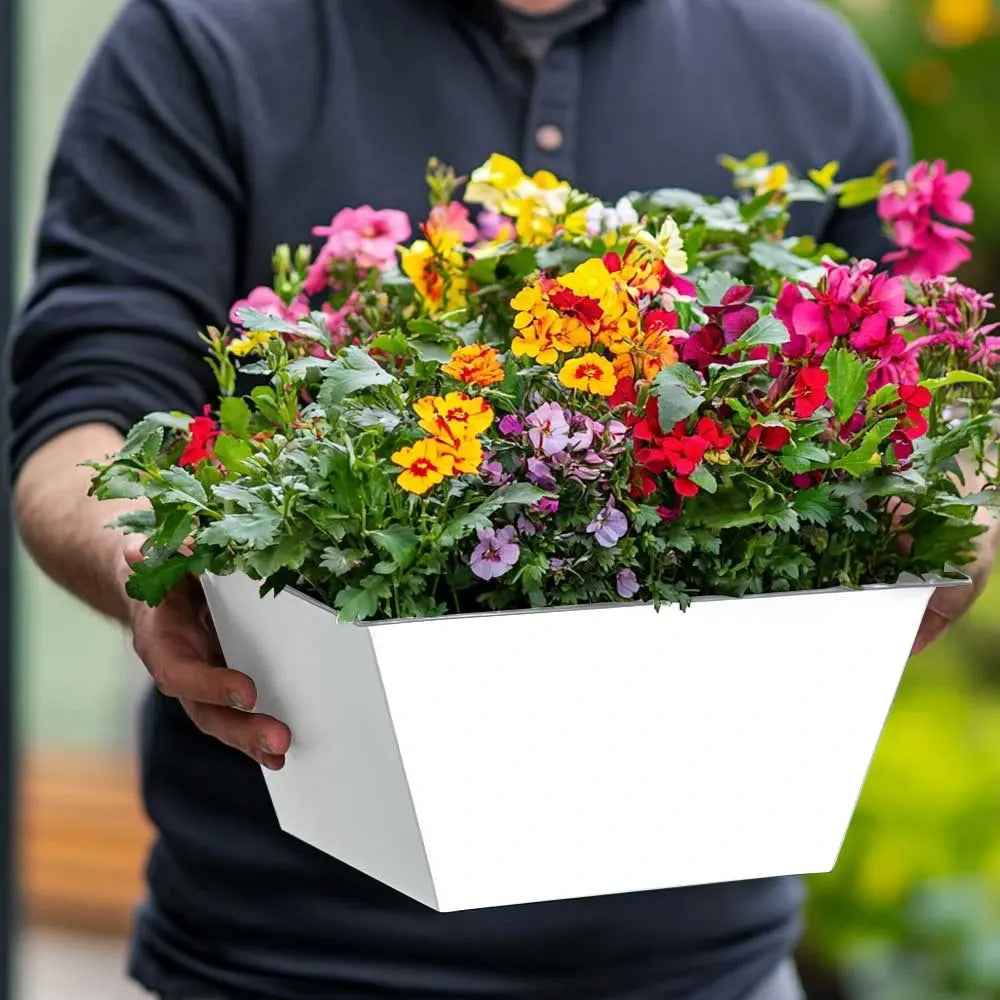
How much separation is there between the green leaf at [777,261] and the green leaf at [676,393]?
223 mm

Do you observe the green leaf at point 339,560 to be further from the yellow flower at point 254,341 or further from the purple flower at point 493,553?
the yellow flower at point 254,341

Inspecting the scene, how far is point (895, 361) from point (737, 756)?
0.20 meters

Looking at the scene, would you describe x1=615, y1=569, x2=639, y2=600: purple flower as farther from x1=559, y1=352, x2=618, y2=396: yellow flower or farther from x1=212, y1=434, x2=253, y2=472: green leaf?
x1=212, y1=434, x2=253, y2=472: green leaf

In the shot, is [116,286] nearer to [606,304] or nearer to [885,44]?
[606,304]

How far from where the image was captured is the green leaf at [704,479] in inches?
27.3

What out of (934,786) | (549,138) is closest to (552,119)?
(549,138)

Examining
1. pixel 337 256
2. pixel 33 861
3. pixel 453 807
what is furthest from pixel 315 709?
pixel 33 861

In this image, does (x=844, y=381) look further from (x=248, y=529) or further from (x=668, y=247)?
(x=248, y=529)

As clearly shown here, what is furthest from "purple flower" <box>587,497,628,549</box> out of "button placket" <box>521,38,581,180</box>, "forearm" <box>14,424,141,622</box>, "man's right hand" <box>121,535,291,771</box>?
"button placket" <box>521,38,581,180</box>

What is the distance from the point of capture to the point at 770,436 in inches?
28.0

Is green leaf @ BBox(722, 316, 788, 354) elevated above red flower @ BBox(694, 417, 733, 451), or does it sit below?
above

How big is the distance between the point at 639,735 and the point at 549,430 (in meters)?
0.15

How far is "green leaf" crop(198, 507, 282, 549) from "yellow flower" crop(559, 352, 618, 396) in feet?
0.46

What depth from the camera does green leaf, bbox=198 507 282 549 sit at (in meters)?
0.68
